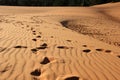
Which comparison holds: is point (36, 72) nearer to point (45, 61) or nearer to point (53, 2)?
point (45, 61)

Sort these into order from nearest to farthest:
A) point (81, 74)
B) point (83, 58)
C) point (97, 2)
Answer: point (81, 74), point (83, 58), point (97, 2)

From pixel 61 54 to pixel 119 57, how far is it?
164 cm

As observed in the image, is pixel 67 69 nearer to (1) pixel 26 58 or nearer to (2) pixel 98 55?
(1) pixel 26 58

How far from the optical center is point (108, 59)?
20.2 ft

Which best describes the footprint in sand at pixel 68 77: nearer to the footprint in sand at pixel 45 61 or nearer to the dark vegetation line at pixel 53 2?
the footprint in sand at pixel 45 61


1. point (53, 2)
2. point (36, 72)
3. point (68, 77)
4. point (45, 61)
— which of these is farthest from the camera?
point (53, 2)

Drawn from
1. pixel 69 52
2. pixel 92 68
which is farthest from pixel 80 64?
pixel 69 52

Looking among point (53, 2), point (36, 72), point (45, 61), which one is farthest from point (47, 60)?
point (53, 2)

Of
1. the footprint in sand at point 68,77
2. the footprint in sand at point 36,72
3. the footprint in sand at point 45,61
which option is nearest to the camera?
the footprint in sand at point 68,77

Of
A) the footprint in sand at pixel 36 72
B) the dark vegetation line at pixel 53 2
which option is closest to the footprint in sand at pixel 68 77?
the footprint in sand at pixel 36 72

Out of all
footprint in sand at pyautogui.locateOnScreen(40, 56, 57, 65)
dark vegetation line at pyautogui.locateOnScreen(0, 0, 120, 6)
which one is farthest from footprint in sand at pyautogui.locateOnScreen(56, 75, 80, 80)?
dark vegetation line at pyautogui.locateOnScreen(0, 0, 120, 6)

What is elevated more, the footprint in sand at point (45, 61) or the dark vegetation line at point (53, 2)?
the footprint in sand at point (45, 61)

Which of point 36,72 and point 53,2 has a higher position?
point 36,72

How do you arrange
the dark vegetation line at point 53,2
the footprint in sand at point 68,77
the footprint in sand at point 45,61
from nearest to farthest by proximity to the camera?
the footprint in sand at point 68,77, the footprint in sand at point 45,61, the dark vegetation line at point 53,2
